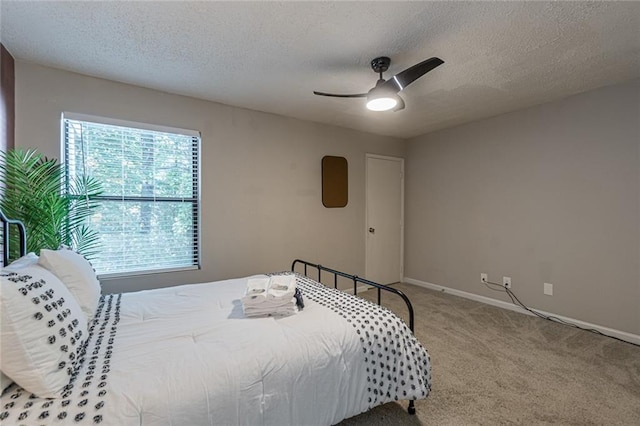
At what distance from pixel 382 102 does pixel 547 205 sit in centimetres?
240

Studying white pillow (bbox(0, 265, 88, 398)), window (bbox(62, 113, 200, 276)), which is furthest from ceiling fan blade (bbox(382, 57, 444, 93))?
white pillow (bbox(0, 265, 88, 398))

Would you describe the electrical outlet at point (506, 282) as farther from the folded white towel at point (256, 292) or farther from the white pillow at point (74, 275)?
the white pillow at point (74, 275)

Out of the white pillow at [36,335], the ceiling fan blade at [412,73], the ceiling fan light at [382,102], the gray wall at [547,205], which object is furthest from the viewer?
the gray wall at [547,205]

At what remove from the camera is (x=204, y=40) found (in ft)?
6.73

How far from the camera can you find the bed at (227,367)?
→ 3.41 feet

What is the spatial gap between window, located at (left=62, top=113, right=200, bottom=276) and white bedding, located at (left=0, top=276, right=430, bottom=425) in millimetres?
966

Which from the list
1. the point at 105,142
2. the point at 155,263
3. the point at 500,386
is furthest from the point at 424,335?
the point at 105,142

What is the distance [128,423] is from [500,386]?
87.5 inches

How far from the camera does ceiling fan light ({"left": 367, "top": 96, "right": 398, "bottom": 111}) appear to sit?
221cm

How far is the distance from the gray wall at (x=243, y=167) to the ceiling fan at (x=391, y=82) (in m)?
1.64

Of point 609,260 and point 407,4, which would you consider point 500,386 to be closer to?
point 609,260

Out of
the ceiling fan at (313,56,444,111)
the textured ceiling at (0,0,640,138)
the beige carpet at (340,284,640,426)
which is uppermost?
the textured ceiling at (0,0,640,138)

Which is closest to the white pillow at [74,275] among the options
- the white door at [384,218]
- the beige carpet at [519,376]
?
the beige carpet at [519,376]

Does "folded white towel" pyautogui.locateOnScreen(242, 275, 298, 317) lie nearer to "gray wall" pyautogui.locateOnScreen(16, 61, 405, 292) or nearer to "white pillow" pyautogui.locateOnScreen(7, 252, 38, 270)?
"white pillow" pyautogui.locateOnScreen(7, 252, 38, 270)
